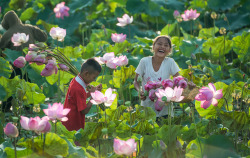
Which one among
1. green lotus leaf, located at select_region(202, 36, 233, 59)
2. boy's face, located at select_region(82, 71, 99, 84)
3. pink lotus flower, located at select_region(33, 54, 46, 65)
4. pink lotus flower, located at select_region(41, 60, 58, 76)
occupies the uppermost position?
green lotus leaf, located at select_region(202, 36, 233, 59)

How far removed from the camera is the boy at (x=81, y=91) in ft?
8.09

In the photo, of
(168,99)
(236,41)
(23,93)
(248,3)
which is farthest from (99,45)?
(168,99)

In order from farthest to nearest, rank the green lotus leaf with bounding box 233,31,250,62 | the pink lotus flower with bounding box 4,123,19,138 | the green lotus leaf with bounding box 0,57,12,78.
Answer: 1. the green lotus leaf with bounding box 233,31,250,62
2. the green lotus leaf with bounding box 0,57,12,78
3. the pink lotus flower with bounding box 4,123,19,138

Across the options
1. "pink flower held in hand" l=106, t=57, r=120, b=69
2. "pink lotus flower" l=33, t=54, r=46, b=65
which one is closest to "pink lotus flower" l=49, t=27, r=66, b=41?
"pink flower held in hand" l=106, t=57, r=120, b=69

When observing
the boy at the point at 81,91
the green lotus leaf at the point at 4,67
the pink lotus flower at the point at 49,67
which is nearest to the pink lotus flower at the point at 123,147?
the boy at the point at 81,91

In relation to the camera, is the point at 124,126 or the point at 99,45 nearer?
the point at 124,126

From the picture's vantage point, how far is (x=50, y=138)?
1943mm

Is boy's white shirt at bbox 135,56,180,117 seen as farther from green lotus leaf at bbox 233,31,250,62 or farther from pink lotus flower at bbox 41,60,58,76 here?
green lotus leaf at bbox 233,31,250,62

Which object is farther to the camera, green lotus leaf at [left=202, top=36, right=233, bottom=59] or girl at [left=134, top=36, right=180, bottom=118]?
green lotus leaf at [left=202, top=36, right=233, bottom=59]

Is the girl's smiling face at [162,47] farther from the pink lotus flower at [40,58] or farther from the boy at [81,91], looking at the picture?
the pink lotus flower at [40,58]

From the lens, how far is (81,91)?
97.5 inches

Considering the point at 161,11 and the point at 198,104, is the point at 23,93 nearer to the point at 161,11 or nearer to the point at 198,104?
the point at 198,104

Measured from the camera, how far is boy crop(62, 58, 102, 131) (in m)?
2.46

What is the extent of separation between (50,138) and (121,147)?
1.29ft
